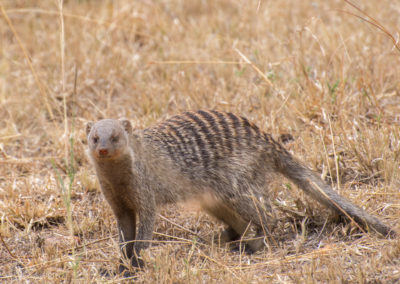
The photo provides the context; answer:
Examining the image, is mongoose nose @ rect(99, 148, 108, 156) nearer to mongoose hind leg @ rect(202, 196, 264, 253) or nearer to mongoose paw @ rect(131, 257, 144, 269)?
mongoose paw @ rect(131, 257, 144, 269)

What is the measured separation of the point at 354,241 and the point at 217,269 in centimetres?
69

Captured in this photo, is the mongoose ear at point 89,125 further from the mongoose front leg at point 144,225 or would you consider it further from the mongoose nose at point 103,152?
the mongoose front leg at point 144,225

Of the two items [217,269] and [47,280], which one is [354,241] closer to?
[217,269]

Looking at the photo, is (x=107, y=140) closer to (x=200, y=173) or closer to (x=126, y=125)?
(x=126, y=125)

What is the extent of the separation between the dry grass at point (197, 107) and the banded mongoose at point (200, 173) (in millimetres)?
124

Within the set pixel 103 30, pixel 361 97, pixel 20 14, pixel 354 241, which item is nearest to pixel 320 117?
pixel 361 97

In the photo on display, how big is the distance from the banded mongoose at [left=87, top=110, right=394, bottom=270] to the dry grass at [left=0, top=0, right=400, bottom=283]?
124 mm

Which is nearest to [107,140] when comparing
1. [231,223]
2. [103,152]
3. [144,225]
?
[103,152]

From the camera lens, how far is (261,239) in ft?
9.83

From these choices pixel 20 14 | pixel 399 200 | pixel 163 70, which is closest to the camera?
pixel 399 200

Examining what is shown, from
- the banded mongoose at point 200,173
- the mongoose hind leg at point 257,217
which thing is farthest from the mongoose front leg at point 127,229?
the mongoose hind leg at point 257,217

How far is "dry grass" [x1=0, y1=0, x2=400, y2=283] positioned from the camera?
270 cm

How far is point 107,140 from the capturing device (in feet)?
8.73

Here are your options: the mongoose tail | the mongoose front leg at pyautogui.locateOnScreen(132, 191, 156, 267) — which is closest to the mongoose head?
the mongoose front leg at pyautogui.locateOnScreen(132, 191, 156, 267)
